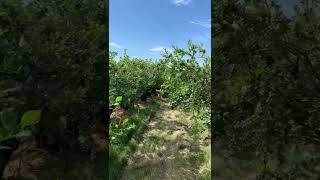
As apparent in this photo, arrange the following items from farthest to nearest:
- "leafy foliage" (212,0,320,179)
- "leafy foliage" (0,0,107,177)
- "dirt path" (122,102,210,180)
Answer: "dirt path" (122,102,210,180) → "leafy foliage" (0,0,107,177) → "leafy foliage" (212,0,320,179)

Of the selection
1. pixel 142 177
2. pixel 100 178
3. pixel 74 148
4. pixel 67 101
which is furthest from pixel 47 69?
pixel 142 177

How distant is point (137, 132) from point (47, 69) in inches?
180

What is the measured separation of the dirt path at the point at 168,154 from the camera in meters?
6.01

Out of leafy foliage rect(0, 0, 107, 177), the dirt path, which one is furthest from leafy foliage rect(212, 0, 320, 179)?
the dirt path

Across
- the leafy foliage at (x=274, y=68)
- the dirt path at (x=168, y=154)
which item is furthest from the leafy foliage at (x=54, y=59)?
the dirt path at (x=168, y=154)

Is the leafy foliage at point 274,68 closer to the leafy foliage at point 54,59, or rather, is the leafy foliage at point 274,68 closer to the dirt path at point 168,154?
the leafy foliage at point 54,59

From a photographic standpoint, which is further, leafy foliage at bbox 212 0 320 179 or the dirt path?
the dirt path

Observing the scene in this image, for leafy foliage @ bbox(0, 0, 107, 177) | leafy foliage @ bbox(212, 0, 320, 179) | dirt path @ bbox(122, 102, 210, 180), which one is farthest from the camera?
dirt path @ bbox(122, 102, 210, 180)

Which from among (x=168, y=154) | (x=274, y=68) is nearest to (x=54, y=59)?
(x=274, y=68)

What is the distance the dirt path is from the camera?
601 cm

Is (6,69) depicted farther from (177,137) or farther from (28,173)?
(177,137)

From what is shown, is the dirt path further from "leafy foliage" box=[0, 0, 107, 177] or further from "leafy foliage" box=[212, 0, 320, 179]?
"leafy foliage" box=[212, 0, 320, 179]

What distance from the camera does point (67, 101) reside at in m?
3.71

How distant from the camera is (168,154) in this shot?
7.11 m
